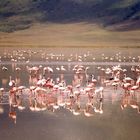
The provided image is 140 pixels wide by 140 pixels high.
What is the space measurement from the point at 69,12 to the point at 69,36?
85.3 feet

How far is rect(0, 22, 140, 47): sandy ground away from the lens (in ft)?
219

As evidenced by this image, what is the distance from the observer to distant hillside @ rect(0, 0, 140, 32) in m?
89.1

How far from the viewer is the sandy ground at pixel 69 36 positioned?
219ft

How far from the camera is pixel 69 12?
3863 inches

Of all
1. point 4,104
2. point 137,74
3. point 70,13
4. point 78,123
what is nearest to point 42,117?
point 78,123

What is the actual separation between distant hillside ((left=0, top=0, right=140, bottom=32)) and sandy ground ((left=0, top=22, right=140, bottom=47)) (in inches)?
136

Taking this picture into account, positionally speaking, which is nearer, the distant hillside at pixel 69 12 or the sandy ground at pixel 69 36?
the sandy ground at pixel 69 36

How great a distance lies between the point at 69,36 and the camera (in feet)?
238

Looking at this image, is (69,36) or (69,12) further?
(69,12)

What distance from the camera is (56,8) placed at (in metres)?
99.6

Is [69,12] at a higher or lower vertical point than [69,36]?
higher

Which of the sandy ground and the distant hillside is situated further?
the distant hillside

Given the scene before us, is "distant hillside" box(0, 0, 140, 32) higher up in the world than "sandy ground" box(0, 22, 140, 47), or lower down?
higher up

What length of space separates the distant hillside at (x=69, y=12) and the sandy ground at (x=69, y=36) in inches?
136
